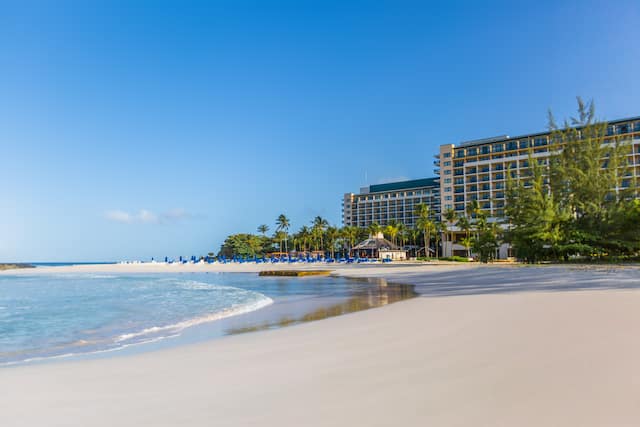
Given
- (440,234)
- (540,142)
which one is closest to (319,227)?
(440,234)

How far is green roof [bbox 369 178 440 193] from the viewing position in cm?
13080

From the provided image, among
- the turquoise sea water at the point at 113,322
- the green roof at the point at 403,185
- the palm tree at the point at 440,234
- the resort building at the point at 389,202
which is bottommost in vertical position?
the turquoise sea water at the point at 113,322

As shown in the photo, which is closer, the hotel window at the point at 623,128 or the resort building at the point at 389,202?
the hotel window at the point at 623,128

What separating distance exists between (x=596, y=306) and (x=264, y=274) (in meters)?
33.9

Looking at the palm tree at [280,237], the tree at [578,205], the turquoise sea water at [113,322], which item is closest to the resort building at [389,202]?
the palm tree at [280,237]

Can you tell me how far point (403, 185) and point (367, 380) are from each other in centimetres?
13423

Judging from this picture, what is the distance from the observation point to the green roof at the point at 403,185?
13080 centimetres

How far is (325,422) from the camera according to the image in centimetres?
358

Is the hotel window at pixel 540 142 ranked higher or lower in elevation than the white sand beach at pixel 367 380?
higher

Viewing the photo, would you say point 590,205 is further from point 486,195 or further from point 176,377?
point 486,195

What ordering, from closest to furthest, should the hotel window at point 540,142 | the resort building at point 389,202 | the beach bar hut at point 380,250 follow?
the beach bar hut at point 380,250, the hotel window at point 540,142, the resort building at point 389,202

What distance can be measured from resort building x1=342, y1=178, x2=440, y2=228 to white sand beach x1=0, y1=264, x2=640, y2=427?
11261 cm

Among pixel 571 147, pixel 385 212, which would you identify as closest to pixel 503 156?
pixel 385 212

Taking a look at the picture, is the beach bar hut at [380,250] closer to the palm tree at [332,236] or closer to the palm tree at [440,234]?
the palm tree at [440,234]
